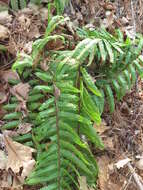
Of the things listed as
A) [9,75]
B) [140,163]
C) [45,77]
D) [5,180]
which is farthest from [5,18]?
[140,163]

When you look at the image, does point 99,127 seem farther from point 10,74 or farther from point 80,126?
point 10,74

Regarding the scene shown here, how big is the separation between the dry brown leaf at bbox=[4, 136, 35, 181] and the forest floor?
0.13 m

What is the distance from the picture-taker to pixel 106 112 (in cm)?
320

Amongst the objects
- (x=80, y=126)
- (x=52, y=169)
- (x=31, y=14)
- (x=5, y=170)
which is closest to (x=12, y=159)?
(x=5, y=170)

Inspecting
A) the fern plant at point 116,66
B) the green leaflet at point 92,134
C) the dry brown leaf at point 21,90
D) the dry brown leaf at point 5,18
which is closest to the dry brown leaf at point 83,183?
the green leaflet at point 92,134

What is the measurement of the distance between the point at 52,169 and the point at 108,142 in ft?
2.17

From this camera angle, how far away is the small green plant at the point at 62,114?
8.28 ft

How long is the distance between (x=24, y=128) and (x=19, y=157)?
0.23 meters

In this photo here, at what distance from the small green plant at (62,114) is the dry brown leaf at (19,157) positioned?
0.18 ft

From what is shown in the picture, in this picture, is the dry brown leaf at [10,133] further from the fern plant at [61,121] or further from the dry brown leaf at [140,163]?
the dry brown leaf at [140,163]

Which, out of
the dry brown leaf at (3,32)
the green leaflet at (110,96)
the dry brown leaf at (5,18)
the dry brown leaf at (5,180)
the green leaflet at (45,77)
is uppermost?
the dry brown leaf at (5,18)

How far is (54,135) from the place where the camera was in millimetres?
2576

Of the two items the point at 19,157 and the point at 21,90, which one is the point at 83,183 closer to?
the point at 19,157

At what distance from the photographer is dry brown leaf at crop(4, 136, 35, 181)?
258 cm
